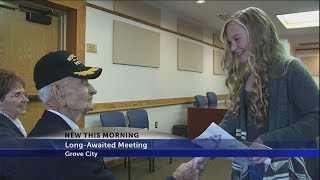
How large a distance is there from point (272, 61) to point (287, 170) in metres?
0.26

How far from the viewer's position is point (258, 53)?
644mm

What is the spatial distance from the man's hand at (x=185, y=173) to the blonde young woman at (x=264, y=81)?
0.13 metres

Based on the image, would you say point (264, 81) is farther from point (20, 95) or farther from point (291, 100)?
point (20, 95)

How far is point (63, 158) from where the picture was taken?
0.46 m

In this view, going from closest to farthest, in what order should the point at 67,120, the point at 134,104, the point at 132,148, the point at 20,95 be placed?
the point at 132,148
the point at 67,120
the point at 20,95
the point at 134,104

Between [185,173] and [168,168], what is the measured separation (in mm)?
36

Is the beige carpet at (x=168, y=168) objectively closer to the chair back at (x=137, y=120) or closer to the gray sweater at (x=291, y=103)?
the gray sweater at (x=291, y=103)

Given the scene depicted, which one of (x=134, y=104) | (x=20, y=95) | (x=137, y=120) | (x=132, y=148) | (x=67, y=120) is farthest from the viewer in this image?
(x=134, y=104)

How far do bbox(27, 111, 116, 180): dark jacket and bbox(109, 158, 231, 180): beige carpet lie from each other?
37 mm

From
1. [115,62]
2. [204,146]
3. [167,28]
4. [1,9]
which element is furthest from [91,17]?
[204,146]

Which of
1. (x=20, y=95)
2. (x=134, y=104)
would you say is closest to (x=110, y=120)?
(x=20, y=95)

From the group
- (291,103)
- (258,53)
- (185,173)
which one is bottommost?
(185,173)

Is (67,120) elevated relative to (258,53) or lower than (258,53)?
lower

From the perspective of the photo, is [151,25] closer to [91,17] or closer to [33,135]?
[91,17]
